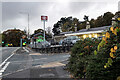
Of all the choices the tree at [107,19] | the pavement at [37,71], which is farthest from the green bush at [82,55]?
the tree at [107,19]

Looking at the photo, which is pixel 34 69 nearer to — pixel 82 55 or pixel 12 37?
pixel 82 55

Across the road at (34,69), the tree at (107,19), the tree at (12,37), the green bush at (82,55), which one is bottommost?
the road at (34,69)

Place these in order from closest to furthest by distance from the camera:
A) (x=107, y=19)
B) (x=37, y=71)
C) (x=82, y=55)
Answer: (x=82, y=55) < (x=37, y=71) < (x=107, y=19)

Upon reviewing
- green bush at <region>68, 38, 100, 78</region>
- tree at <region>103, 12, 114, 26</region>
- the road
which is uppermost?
tree at <region>103, 12, 114, 26</region>

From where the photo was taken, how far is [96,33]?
121 feet

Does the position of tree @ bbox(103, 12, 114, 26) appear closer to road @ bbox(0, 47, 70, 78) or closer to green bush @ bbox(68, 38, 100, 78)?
road @ bbox(0, 47, 70, 78)

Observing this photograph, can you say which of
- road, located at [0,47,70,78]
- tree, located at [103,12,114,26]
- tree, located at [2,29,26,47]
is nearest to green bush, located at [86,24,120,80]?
road, located at [0,47,70,78]

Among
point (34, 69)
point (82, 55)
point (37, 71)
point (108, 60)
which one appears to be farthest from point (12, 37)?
point (108, 60)

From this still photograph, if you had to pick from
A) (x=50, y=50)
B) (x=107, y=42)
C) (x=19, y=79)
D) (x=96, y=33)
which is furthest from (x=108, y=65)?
(x=96, y=33)

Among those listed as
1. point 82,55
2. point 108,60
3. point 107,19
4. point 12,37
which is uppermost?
point 107,19

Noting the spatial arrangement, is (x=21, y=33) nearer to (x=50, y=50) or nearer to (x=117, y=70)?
(x=50, y=50)

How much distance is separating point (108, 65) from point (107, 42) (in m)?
0.61

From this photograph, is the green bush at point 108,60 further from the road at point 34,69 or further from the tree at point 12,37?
the tree at point 12,37

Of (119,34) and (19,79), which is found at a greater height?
(119,34)
